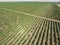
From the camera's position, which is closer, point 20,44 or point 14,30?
point 20,44

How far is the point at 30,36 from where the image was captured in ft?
22.8

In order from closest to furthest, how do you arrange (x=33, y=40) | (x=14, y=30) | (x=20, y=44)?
(x=20, y=44) → (x=33, y=40) → (x=14, y=30)

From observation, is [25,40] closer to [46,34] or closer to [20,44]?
[20,44]

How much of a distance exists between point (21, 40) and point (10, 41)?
0.50m

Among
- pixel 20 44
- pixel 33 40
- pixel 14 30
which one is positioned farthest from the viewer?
pixel 14 30

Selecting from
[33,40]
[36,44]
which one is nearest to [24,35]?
[33,40]

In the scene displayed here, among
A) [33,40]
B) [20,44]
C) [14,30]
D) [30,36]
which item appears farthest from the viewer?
[14,30]

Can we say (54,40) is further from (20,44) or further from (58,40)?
(20,44)

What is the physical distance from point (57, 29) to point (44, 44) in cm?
239

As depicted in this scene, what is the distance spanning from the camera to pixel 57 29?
8.09 meters

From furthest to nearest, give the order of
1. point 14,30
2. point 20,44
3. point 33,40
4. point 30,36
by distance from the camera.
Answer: point 14,30, point 30,36, point 33,40, point 20,44

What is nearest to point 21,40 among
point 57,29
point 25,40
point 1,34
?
point 25,40

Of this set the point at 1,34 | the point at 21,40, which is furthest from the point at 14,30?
the point at 21,40

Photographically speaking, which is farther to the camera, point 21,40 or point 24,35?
point 24,35
